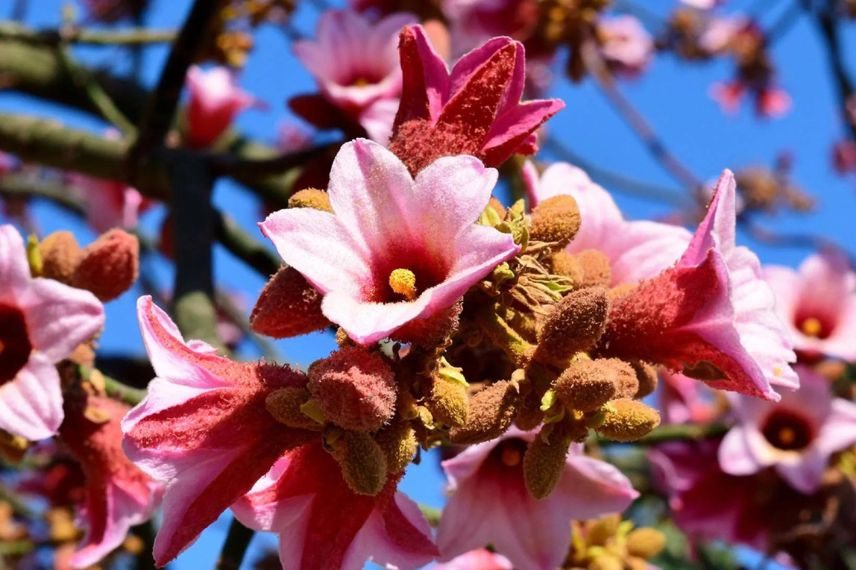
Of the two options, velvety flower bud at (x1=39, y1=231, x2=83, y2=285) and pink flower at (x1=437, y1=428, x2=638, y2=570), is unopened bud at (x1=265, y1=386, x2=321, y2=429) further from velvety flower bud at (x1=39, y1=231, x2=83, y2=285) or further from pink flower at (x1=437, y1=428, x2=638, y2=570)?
velvety flower bud at (x1=39, y1=231, x2=83, y2=285)

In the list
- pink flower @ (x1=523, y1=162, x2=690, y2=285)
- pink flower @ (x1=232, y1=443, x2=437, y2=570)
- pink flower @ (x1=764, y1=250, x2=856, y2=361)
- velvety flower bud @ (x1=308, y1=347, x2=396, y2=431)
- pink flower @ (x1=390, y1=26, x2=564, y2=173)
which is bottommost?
pink flower @ (x1=764, y1=250, x2=856, y2=361)

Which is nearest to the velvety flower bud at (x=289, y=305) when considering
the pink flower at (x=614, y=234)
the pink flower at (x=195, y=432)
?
the pink flower at (x=195, y=432)

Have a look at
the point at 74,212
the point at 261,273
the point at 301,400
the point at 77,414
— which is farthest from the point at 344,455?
the point at 74,212

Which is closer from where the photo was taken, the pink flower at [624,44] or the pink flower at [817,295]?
the pink flower at [817,295]

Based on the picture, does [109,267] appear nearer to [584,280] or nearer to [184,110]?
[584,280]

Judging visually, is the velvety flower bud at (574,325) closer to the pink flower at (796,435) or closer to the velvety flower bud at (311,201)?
the velvety flower bud at (311,201)

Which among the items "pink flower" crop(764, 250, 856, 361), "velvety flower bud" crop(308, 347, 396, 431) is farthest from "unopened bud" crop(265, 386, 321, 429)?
"pink flower" crop(764, 250, 856, 361)
